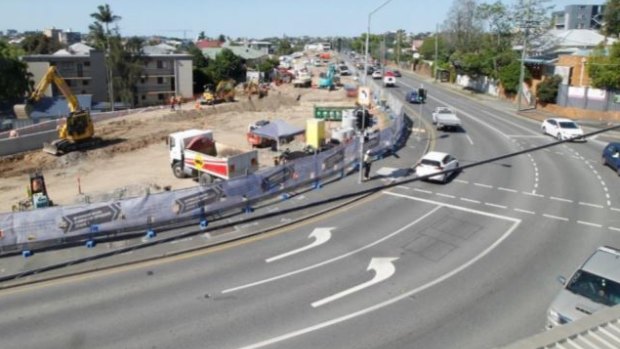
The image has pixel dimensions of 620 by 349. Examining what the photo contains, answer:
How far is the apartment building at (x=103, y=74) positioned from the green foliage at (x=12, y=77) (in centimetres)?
582

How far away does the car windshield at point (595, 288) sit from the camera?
12.1m

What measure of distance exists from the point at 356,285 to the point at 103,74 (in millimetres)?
81231

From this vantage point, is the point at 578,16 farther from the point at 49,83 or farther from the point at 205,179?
the point at 205,179

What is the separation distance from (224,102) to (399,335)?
66804mm

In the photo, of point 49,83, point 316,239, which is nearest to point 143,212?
point 316,239

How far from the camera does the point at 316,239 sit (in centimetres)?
1936

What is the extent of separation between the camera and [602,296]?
40.1ft

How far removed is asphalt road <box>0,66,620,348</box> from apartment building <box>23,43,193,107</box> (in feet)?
238

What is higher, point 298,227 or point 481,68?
point 481,68

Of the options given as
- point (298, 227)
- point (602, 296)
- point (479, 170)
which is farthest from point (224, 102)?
point (602, 296)

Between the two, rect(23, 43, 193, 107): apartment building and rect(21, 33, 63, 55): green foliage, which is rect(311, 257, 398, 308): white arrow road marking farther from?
rect(21, 33, 63, 55): green foliage

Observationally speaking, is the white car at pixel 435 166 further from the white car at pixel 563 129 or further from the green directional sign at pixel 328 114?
the green directional sign at pixel 328 114

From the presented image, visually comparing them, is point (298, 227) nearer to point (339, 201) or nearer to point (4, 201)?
point (339, 201)

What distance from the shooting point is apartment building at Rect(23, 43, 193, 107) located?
82.7 meters
